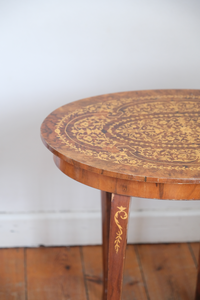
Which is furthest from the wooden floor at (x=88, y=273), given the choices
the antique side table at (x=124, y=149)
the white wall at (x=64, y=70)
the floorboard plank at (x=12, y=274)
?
the antique side table at (x=124, y=149)

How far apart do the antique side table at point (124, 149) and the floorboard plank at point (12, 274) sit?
508mm

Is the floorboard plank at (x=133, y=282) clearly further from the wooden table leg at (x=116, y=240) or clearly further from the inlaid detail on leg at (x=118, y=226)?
the inlaid detail on leg at (x=118, y=226)

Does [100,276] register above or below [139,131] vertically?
below

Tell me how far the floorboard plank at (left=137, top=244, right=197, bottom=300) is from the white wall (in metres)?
0.21

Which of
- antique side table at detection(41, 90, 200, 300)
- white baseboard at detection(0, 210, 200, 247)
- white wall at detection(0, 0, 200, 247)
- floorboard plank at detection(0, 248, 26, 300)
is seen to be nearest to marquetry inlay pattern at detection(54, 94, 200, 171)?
antique side table at detection(41, 90, 200, 300)

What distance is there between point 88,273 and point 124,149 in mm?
852

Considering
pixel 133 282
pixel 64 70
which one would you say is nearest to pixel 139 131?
pixel 64 70

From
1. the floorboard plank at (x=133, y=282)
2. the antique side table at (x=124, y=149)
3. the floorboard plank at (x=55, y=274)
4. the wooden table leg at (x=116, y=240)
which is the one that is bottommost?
the floorboard plank at (x=133, y=282)

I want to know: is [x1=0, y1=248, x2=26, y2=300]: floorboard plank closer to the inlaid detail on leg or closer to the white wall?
the white wall

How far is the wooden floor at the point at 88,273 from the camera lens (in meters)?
1.40

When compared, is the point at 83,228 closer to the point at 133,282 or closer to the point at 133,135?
the point at 133,282

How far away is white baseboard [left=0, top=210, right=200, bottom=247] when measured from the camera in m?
1.62

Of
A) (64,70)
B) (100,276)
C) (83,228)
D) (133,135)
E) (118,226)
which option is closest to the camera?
(118,226)

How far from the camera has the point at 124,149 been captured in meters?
0.86
